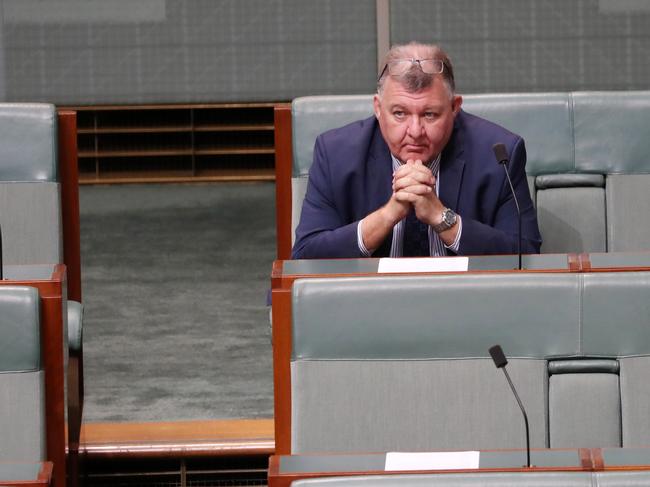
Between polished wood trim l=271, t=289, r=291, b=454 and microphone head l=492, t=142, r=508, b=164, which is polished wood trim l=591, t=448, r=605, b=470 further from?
microphone head l=492, t=142, r=508, b=164

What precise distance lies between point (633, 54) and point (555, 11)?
16.6 inches

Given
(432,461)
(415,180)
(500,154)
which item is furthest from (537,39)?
(432,461)

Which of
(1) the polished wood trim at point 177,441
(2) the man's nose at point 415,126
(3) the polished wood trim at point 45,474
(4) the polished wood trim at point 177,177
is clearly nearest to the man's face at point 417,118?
(2) the man's nose at point 415,126

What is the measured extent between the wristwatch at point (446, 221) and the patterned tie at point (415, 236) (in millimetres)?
109

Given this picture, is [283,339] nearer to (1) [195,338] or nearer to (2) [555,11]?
(1) [195,338]

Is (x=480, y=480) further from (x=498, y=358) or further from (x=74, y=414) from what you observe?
(x=74, y=414)

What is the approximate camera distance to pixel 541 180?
2730 millimetres

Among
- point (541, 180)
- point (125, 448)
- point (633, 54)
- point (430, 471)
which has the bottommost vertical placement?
point (125, 448)

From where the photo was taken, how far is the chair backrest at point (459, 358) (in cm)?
168

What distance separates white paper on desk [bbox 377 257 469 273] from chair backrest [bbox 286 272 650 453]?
0.08 metres

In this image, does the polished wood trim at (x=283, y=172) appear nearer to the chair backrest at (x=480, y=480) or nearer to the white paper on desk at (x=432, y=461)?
the white paper on desk at (x=432, y=461)

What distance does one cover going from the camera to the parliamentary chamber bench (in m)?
2.72

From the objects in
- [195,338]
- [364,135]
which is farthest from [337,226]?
[195,338]

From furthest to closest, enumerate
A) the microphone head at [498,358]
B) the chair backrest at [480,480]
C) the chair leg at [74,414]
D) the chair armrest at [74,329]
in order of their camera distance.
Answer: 1. the chair armrest at [74,329]
2. the chair leg at [74,414]
3. the microphone head at [498,358]
4. the chair backrest at [480,480]
